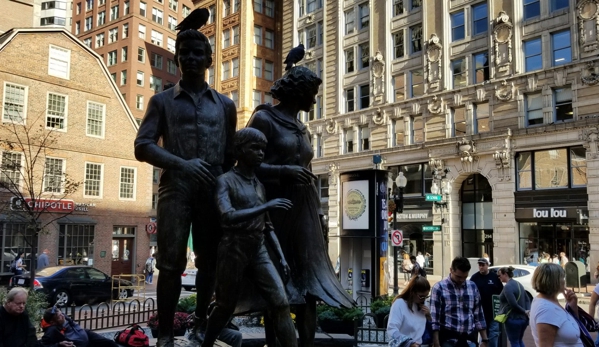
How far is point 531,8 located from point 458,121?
26.9 ft

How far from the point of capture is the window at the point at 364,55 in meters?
44.6

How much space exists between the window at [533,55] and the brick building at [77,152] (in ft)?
83.5

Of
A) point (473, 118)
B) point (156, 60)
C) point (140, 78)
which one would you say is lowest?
point (473, 118)

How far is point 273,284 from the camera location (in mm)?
4289

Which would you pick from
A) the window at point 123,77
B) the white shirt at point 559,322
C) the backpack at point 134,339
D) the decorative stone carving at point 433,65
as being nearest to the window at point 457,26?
the decorative stone carving at point 433,65

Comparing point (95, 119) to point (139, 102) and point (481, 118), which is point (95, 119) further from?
point (139, 102)

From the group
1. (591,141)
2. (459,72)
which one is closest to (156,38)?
(459,72)

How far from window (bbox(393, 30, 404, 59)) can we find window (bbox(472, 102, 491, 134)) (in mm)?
8255

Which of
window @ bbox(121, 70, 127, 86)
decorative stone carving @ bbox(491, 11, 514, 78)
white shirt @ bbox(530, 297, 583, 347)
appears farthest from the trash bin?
window @ bbox(121, 70, 127, 86)

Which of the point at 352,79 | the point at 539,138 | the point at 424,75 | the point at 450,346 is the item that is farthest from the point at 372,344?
the point at 352,79

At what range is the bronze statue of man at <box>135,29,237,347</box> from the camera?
14.6 feet

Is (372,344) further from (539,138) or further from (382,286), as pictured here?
(539,138)

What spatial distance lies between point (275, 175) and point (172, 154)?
90 centimetres

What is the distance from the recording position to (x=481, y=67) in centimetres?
3647
